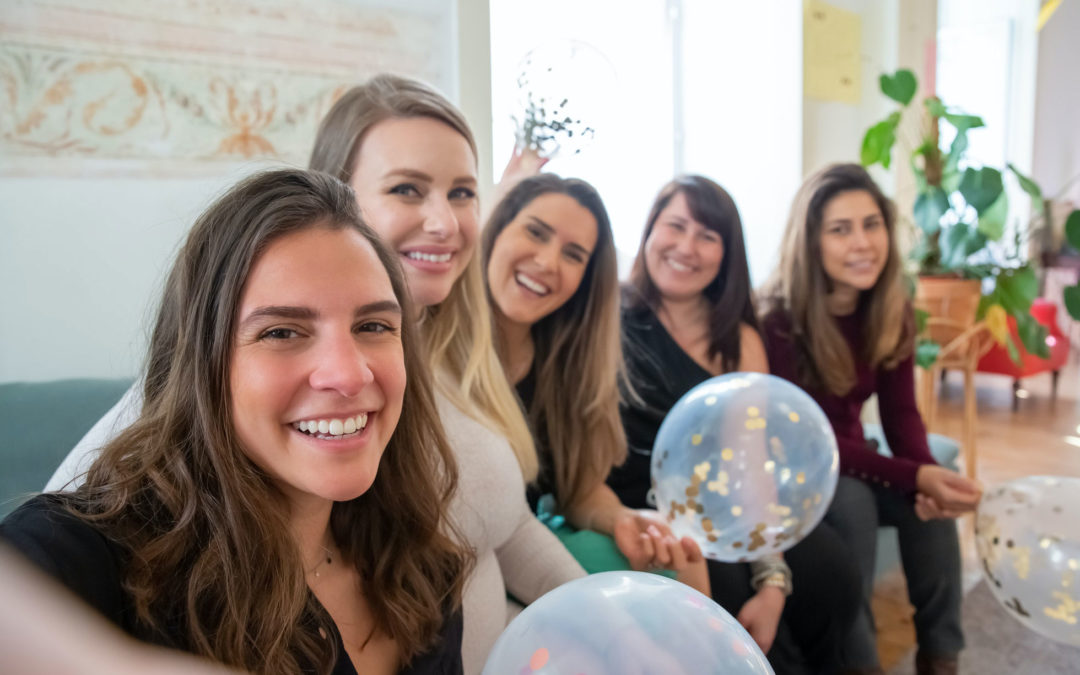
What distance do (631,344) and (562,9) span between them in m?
1.49

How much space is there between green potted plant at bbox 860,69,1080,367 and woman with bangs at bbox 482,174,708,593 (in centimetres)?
193

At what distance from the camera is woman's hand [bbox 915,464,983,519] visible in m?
1.88

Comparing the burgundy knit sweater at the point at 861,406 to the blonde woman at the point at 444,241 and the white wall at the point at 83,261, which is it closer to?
the blonde woman at the point at 444,241

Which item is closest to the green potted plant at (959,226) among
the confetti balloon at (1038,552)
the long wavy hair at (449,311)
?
the confetti balloon at (1038,552)

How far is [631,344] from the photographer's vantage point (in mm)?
2027

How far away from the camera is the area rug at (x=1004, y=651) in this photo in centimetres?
201

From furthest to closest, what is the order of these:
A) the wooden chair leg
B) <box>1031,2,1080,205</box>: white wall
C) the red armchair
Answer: <box>1031,2,1080,205</box>: white wall → the red armchair → the wooden chair leg

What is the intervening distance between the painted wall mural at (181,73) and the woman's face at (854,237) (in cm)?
120

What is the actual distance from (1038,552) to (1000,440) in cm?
319

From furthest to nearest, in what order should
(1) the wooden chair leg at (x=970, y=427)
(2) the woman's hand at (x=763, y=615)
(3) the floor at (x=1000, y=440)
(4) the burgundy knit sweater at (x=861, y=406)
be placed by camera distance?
1. (1) the wooden chair leg at (x=970, y=427)
2. (3) the floor at (x=1000, y=440)
3. (4) the burgundy knit sweater at (x=861, y=406)
4. (2) the woman's hand at (x=763, y=615)

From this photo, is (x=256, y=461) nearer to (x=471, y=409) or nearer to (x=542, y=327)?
(x=471, y=409)

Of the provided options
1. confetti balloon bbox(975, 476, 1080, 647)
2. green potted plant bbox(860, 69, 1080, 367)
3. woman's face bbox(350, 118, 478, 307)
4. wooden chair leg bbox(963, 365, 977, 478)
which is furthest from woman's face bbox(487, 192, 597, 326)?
wooden chair leg bbox(963, 365, 977, 478)

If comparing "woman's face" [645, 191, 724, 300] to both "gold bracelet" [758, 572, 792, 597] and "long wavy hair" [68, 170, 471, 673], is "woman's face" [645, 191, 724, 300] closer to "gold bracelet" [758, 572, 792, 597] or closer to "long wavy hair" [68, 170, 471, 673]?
"gold bracelet" [758, 572, 792, 597]

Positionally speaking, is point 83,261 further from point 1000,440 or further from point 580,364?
point 1000,440
